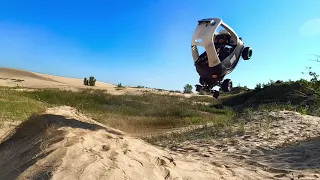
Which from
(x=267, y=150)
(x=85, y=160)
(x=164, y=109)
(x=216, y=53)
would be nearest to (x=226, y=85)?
(x=216, y=53)

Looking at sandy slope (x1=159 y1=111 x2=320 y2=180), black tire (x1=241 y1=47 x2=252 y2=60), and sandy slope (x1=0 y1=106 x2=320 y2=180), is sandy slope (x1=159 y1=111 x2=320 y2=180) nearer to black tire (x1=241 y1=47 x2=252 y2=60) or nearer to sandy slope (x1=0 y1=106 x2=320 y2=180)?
sandy slope (x1=0 y1=106 x2=320 y2=180)

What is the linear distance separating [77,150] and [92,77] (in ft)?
104

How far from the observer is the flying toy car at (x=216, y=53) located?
6582 mm

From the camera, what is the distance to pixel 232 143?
6.67 meters

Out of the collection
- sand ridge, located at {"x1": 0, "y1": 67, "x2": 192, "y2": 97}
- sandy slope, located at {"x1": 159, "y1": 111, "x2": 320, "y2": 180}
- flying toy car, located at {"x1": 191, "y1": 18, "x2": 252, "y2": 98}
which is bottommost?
sandy slope, located at {"x1": 159, "y1": 111, "x2": 320, "y2": 180}

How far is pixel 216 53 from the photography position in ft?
21.7

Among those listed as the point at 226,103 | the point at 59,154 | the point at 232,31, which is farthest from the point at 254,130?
the point at 226,103

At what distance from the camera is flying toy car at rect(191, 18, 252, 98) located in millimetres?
6582

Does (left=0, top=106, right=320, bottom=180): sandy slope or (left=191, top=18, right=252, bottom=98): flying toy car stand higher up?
(left=191, top=18, right=252, bottom=98): flying toy car

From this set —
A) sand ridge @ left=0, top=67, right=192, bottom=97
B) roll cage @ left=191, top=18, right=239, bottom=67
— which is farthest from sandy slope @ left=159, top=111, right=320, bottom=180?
sand ridge @ left=0, top=67, right=192, bottom=97

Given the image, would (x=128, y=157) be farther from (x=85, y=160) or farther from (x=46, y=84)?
(x=46, y=84)

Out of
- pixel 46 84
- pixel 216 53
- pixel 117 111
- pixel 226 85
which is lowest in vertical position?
pixel 117 111

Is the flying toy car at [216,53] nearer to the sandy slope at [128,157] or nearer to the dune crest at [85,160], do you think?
the sandy slope at [128,157]

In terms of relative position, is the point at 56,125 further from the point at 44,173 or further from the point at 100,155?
the point at 44,173
